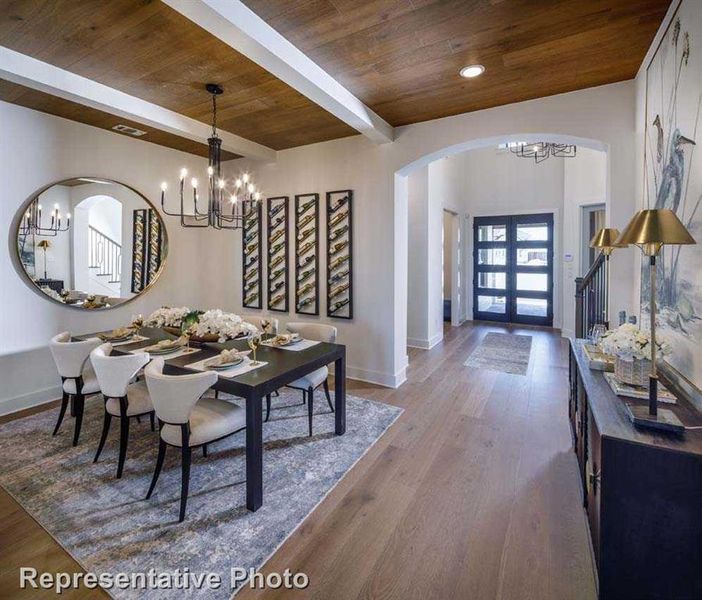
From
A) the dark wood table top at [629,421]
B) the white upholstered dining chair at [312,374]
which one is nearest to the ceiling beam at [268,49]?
the white upholstered dining chair at [312,374]

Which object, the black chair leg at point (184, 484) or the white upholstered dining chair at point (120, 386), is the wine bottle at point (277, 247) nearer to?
the white upholstered dining chair at point (120, 386)

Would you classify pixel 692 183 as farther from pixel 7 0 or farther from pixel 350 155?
pixel 7 0

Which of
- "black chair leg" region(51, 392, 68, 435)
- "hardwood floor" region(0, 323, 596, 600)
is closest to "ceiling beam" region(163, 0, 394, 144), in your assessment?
"hardwood floor" region(0, 323, 596, 600)

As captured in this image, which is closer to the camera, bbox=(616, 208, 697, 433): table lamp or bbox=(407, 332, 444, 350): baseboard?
bbox=(616, 208, 697, 433): table lamp

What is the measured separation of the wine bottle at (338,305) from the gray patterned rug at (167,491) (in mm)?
1486

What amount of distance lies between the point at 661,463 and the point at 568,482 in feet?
4.16

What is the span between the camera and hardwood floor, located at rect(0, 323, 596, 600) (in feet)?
5.37

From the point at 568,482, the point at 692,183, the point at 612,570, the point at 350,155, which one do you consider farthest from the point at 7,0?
the point at 568,482

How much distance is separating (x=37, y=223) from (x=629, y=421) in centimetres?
488

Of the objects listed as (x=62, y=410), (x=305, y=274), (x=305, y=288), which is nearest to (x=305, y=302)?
(x=305, y=288)

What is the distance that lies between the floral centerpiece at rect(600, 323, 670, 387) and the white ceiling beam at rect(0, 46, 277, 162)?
4.00m

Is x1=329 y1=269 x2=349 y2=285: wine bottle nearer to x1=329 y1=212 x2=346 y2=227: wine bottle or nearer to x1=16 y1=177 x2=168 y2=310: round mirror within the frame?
x1=329 y1=212 x2=346 y2=227: wine bottle

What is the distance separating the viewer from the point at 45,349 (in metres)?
3.65

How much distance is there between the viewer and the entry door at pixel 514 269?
736 cm
